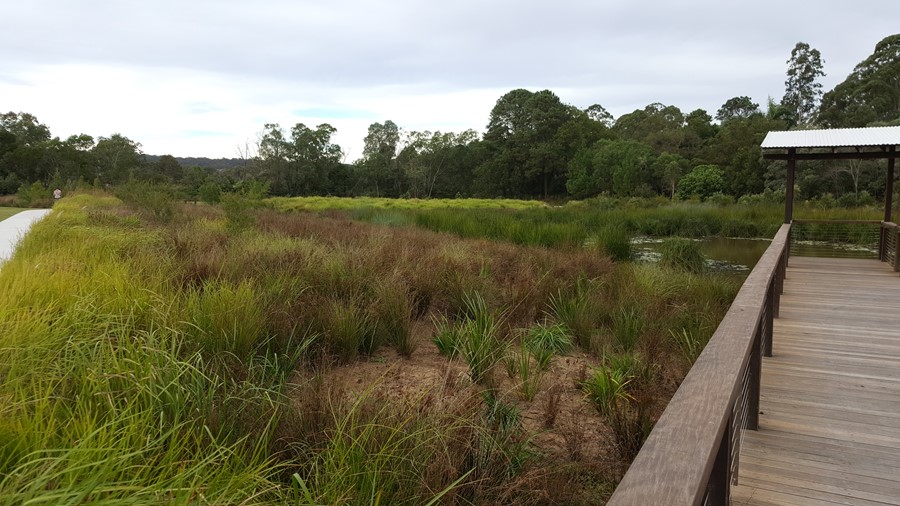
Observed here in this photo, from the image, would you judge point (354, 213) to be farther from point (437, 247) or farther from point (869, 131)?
point (869, 131)

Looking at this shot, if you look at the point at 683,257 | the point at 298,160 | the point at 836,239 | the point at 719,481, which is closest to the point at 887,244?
the point at 683,257

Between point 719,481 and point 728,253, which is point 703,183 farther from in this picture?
point 719,481

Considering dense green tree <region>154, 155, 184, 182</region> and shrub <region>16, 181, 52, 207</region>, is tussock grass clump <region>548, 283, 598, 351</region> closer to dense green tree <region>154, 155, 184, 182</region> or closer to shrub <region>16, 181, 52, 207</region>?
shrub <region>16, 181, 52, 207</region>

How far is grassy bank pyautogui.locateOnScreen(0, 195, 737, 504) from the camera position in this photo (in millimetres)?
1922

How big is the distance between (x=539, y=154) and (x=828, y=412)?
51856mm

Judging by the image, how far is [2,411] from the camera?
6.25ft

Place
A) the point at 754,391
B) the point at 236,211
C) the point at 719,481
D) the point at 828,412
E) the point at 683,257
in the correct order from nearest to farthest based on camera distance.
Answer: the point at 719,481, the point at 754,391, the point at 828,412, the point at 236,211, the point at 683,257

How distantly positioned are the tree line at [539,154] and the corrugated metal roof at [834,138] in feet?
79.4

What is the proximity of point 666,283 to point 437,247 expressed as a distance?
3445 millimetres

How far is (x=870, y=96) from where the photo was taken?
3706 centimetres

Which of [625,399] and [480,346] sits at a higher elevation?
[480,346]

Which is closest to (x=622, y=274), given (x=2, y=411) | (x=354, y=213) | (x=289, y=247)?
(x=289, y=247)

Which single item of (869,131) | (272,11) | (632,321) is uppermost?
(272,11)

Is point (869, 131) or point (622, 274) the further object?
point (869, 131)
